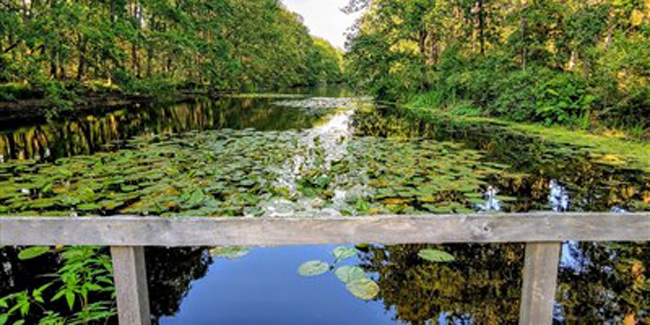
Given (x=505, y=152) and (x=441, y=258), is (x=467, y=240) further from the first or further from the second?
(x=505, y=152)

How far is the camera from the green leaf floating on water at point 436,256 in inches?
126

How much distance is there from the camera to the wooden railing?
178 cm

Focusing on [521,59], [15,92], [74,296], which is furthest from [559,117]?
[15,92]

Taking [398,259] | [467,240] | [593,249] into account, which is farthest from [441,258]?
[593,249]

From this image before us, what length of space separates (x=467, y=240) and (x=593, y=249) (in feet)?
8.85

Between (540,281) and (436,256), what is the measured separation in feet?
4.68

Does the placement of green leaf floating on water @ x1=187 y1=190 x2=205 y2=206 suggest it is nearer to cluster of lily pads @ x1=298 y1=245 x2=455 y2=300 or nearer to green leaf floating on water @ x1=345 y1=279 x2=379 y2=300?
cluster of lily pads @ x1=298 y1=245 x2=455 y2=300

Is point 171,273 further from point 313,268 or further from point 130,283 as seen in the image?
point 130,283

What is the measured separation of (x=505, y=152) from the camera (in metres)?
7.94

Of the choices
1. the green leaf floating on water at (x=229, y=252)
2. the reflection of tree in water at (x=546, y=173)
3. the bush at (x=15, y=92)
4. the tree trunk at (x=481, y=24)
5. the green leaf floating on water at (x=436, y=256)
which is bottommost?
the green leaf floating on water at (x=229, y=252)

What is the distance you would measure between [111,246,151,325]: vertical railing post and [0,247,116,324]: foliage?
0.50 metres

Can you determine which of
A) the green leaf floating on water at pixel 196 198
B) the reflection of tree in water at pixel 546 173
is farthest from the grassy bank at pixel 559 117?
the green leaf floating on water at pixel 196 198

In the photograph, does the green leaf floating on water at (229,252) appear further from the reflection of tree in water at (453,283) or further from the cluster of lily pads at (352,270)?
the reflection of tree in water at (453,283)

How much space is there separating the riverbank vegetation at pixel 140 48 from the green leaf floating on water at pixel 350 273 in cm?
1181
